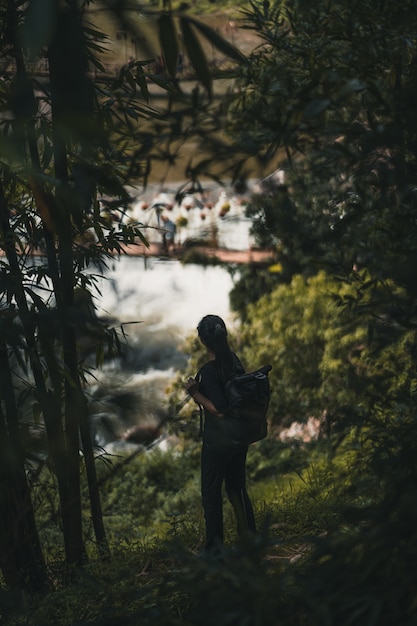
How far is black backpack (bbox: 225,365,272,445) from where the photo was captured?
12.2ft

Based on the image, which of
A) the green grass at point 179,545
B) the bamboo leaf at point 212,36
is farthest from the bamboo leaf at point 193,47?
the green grass at point 179,545

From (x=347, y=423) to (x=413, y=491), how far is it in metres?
0.85

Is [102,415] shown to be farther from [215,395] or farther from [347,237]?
[215,395]

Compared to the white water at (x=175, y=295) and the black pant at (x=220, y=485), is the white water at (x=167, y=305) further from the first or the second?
the black pant at (x=220, y=485)

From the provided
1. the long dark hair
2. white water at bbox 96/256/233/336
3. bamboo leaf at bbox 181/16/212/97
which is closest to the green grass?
the long dark hair

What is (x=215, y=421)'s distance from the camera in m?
3.87

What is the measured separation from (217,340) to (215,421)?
1.11 ft

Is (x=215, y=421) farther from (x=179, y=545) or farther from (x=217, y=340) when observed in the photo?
(x=179, y=545)

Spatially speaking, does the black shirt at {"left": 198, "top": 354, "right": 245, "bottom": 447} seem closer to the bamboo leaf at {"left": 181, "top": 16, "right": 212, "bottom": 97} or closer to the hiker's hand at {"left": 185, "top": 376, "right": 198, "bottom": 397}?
the hiker's hand at {"left": 185, "top": 376, "right": 198, "bottom": 397}

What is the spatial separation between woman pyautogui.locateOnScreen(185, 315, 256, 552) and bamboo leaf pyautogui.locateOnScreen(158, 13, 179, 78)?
2.10 metres

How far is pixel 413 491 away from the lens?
2.00 m

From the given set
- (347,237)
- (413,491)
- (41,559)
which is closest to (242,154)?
→ (347,237)

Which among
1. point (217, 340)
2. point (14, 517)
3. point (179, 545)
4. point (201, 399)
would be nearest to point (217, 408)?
point (201, 399)

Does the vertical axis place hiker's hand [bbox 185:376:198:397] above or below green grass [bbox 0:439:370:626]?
above
